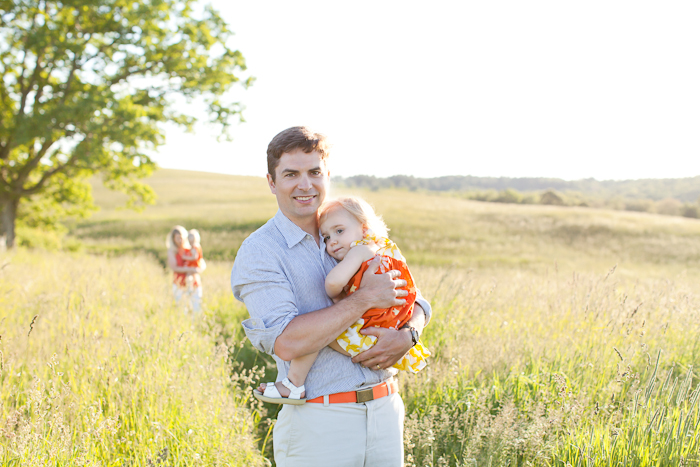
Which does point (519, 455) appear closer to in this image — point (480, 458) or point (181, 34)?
point (480, 458)

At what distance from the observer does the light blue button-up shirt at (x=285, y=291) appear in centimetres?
225

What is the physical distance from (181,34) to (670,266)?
903 inches

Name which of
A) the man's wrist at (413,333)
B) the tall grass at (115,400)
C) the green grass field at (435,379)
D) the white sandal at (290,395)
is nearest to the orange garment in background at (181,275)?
the green grass field at (435,379)

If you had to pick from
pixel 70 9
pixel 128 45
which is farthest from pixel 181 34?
pixel 70 9

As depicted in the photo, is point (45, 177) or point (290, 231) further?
point (45, 177)

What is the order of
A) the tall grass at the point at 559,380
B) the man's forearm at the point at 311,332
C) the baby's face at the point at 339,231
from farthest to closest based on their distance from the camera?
the tall grass at the point at 559,380 → the baby's face at the point at 339,231 → the man's forearm at the point at 311,332

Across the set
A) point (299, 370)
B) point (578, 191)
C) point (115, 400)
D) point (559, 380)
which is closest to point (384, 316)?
point (299, 370)

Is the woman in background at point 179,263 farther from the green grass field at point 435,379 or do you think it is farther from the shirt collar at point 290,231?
the shirt collar at point 290,231

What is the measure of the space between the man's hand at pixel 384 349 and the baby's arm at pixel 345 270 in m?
0.26

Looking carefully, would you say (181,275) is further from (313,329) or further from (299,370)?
(313,329)

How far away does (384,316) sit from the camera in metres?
2.45

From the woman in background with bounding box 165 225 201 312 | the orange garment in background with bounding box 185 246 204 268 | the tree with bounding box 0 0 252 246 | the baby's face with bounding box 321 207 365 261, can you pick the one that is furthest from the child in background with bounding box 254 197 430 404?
the tree with bounding box 0 0 252 246

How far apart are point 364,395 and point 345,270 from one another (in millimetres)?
638

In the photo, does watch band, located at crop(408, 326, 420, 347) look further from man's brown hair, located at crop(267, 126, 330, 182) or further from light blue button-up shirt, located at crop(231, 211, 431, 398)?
man's brown hair, located at crop(267, 126, 330, 182)
